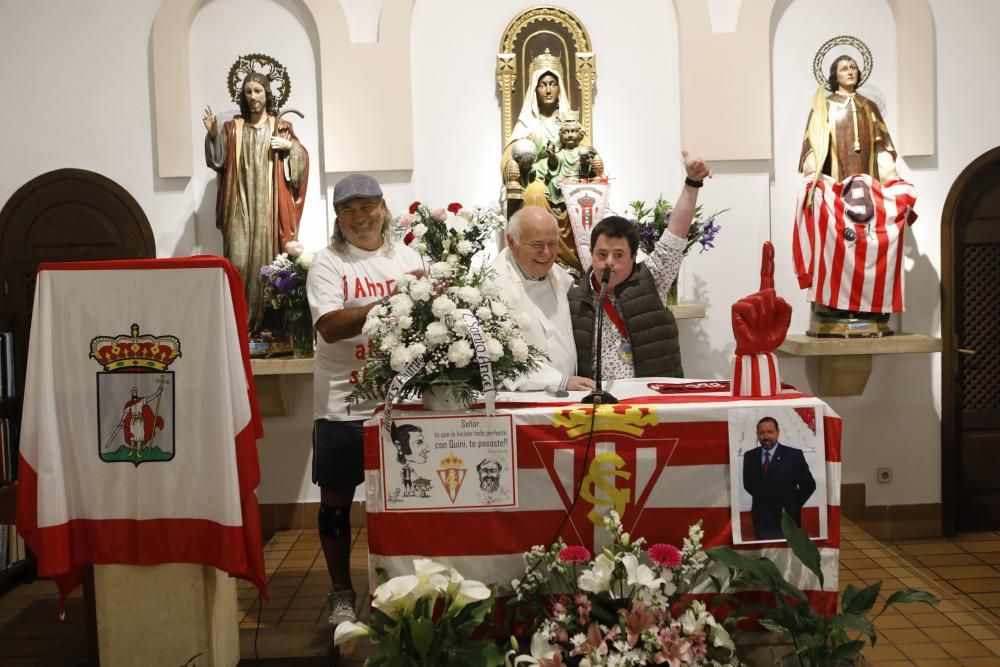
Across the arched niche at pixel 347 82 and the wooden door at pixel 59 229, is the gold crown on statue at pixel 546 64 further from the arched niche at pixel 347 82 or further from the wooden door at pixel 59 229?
the wooden door at pixel 59 229

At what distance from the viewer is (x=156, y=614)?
3178mm

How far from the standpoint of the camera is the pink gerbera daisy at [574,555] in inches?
110

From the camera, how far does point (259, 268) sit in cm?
527

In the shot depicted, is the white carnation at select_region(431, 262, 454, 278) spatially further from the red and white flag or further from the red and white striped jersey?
the red and white striped jersey

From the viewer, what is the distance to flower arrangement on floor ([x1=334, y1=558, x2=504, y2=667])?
268 cm

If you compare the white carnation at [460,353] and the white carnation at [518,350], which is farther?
the white carnation at [518,350]

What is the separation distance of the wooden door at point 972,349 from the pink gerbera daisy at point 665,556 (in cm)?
352

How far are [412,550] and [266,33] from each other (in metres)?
3.75

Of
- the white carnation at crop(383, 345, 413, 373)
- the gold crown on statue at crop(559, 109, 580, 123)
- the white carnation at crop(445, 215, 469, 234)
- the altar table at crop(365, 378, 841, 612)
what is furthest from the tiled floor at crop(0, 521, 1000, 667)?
the gold crown on statue at crop(559, 109, 580, 123)

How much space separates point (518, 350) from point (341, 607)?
52.6 inches

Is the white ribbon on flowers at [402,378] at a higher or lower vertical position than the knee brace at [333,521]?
higher

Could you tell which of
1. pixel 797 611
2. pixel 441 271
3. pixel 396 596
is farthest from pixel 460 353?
pixel 797 611

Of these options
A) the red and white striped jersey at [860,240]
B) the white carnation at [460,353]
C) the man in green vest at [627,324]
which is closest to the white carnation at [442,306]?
the white carnation at [460,353]

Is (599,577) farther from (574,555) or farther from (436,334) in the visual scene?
(436,334)
